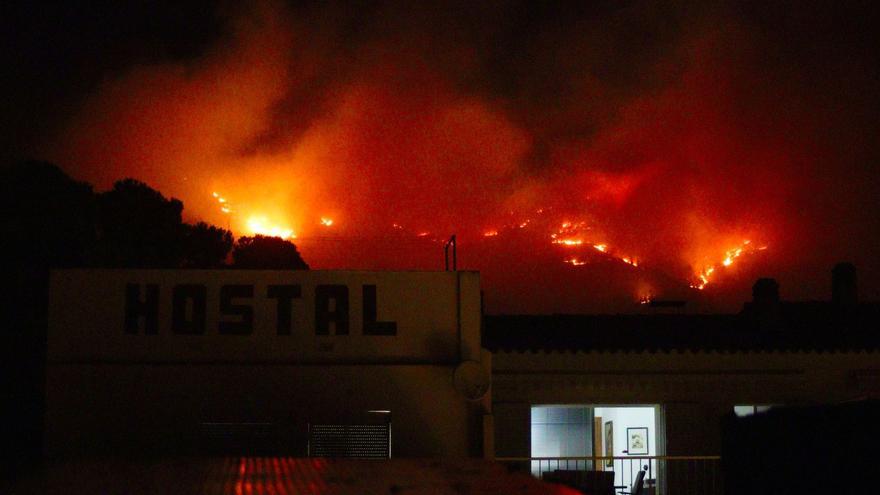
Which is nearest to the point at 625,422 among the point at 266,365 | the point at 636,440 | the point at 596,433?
the point at 636,440

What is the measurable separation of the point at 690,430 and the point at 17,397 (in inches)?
528

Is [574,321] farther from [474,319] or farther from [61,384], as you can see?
[61,384]

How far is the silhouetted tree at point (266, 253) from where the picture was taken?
35.3 m

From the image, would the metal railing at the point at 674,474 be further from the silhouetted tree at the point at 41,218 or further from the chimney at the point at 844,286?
the silhouetted tree at the point at 41,218

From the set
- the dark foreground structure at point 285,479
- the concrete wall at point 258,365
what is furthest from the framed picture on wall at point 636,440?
the dark foreground structure at point 285,479

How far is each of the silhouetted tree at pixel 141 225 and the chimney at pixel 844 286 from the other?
20251 mm

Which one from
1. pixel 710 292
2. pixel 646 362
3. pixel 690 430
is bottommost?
pixel 690 430

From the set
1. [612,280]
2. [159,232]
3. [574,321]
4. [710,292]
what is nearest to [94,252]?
[159,232]

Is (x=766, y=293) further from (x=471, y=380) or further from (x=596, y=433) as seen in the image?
(x=471, y=380)

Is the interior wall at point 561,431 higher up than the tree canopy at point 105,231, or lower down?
lower down

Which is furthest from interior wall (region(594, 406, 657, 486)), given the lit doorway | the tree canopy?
the tree canopy

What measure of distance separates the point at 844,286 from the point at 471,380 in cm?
1733

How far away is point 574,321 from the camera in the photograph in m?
25.6

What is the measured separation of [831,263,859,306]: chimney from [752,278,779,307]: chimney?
3.47m
